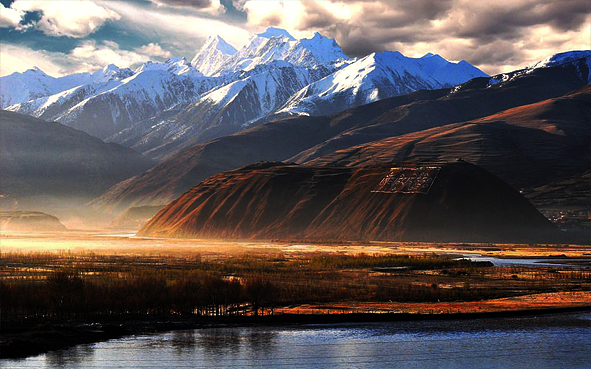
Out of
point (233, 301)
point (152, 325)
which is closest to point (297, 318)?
point (233, 301)

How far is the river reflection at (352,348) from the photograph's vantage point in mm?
56656

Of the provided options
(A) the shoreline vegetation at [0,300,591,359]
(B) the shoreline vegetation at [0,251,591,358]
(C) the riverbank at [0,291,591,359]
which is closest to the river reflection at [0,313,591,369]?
(A) the shoreline vegetation at [0,300,591,359]

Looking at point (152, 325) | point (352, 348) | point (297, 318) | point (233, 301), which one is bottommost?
point (352, 348)

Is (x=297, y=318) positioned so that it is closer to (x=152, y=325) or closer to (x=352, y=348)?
(x=352, y=348)

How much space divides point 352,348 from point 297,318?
1434 centimetres

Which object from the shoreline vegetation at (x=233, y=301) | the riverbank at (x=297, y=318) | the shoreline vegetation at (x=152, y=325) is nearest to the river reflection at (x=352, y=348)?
the shoreline vegetation at (x=152, y=325)

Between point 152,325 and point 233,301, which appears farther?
point 233,301

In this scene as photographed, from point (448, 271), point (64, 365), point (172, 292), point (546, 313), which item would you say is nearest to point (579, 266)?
point (448, 271)

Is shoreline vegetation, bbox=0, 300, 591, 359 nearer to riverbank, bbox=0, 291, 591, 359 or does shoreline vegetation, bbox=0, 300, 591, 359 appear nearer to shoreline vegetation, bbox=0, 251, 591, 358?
riverbank, bbox=0, 291, 591, 359

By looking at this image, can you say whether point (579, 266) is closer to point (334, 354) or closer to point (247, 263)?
point (247, 263)

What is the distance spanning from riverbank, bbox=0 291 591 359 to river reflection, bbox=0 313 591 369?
7.14 ft

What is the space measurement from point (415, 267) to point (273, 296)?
58.1 meters

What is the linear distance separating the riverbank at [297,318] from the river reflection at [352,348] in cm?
218

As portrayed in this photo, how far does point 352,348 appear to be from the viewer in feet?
203
